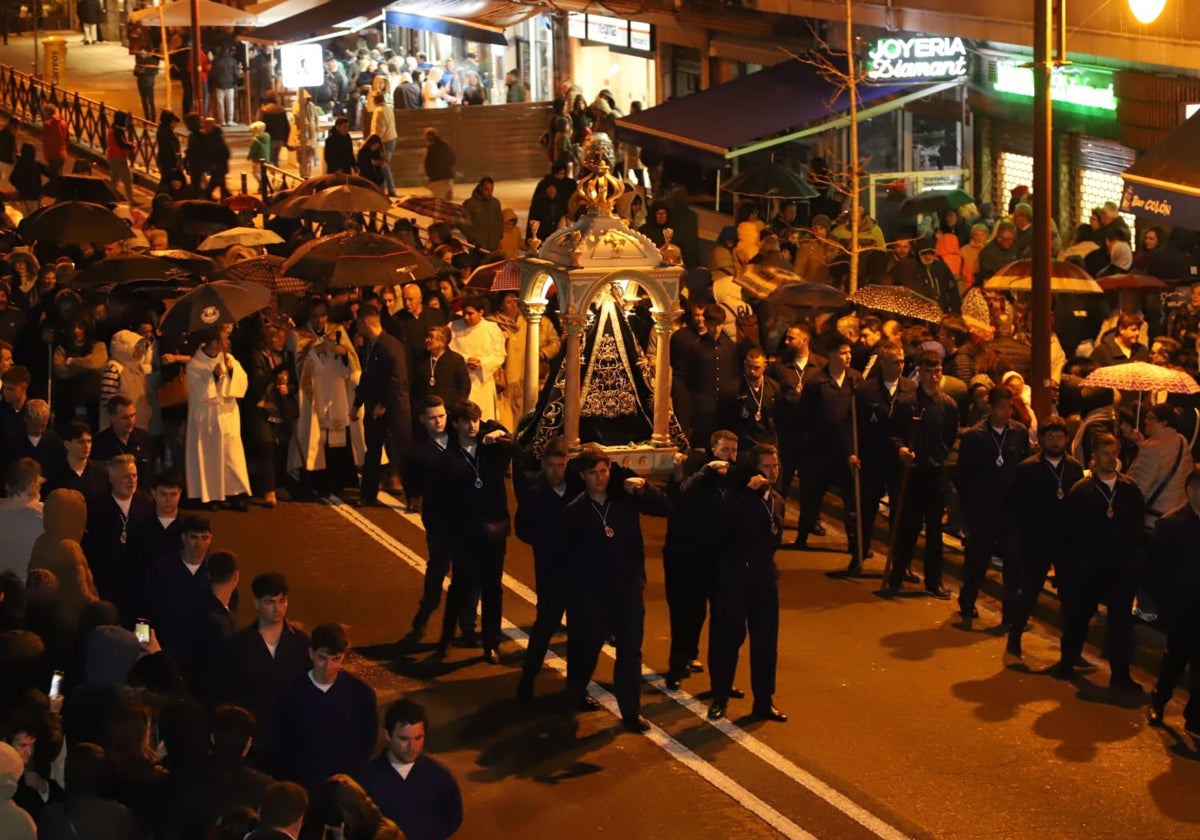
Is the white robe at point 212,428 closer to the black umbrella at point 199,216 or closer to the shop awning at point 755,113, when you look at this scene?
the black umbrella at point 199,216

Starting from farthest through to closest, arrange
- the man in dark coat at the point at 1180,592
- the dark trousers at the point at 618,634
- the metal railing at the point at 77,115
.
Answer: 1. the metal railing at the point at 77,115
2. the dark trousers at the point at 618,634
3. the man in dark coat at the point at 1180,592

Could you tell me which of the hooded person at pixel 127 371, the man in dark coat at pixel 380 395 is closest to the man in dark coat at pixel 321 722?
the man in dark coat at pixel 380 395

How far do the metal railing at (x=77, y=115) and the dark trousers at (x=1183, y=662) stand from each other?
82.6 feet

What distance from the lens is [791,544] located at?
16.7 meters

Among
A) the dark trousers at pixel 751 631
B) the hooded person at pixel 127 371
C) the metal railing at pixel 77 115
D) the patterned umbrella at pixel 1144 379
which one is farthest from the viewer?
the metal railing at pixel 77 115

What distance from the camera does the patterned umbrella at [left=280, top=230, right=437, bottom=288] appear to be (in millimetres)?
19656

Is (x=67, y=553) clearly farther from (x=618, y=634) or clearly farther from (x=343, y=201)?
(x=343, y=201)

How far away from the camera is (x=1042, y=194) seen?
1678 cm

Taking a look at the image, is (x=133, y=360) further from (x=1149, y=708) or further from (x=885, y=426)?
(x=1149, y=708)

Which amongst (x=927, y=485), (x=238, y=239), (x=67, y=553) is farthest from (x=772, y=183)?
(x=67, y=553)

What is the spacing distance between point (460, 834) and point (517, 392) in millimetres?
8515

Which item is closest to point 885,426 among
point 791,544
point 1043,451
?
point 791,544

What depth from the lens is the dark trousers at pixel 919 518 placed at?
15.2m

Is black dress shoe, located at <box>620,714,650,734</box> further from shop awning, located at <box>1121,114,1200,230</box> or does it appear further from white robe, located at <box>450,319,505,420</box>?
shop awning, located at <box>1121,114,1200,230</box>
